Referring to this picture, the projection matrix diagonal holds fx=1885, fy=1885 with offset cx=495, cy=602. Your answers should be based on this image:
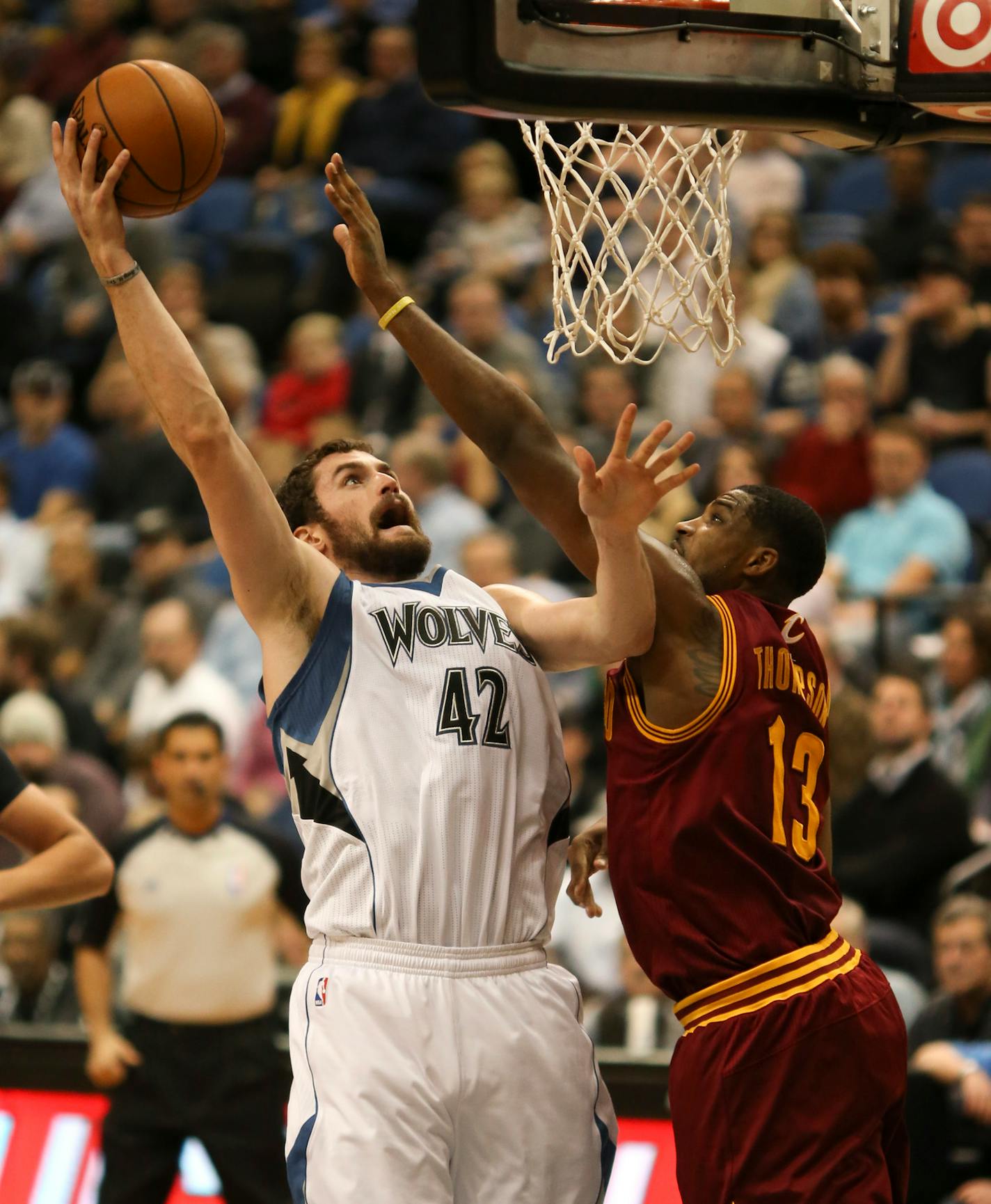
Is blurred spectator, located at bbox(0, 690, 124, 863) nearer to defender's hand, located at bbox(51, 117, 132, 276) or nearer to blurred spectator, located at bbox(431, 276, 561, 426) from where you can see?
blurred spectator, located at bbox(431, 276, 561, 426)

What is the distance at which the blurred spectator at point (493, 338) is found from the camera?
1027 cm

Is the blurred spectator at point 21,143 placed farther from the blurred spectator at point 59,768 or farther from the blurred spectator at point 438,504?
the blurred spectator at point 59,768

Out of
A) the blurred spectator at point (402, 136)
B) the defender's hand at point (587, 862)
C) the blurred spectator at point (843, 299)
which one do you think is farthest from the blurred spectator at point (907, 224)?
the defender's hand at point (587, 862)

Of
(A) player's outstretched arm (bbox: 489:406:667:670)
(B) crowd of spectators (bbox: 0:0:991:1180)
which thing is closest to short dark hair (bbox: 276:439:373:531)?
(A) player's outstretched arm (bbox: 489:406:667:670)

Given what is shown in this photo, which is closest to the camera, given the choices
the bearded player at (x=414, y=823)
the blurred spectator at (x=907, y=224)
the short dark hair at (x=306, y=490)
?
the bearded player at (x=414, y=823)

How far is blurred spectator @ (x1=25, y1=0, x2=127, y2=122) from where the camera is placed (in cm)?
1495

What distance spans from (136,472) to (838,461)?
4.61 metres

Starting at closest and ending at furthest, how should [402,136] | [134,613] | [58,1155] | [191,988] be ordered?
1. [191,988]
2. [58,1155]
3. [134,613]
4. [402,136]

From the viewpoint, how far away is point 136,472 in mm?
11758

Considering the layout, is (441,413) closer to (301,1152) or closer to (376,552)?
(376,552)

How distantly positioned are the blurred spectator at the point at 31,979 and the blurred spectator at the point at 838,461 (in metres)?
4.14

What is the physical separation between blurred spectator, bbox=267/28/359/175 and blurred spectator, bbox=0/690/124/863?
5635 millimetres

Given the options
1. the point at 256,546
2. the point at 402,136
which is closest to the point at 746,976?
the point at 256,546

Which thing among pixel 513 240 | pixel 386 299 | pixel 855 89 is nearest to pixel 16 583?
pixel 513 240
